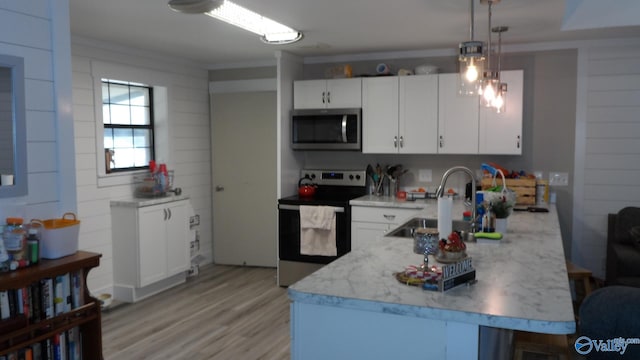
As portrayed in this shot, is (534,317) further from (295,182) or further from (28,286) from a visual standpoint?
(295,182)

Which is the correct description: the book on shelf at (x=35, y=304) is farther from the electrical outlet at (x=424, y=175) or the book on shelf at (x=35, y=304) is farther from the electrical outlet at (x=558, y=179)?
the electrical outlet at (x=558, y=179)

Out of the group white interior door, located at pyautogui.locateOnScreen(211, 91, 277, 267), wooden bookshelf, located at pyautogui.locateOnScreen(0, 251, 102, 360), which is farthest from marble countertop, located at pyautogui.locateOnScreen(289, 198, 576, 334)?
white interior door, located at pyautogui.locateOnScreen(211, 91, 277, 267)

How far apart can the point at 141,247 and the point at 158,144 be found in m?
1.28

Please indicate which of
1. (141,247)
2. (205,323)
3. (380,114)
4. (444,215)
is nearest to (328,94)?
(380,114)

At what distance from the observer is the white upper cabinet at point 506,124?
460 cm

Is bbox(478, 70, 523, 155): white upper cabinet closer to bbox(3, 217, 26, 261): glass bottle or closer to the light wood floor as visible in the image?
the light wood floor

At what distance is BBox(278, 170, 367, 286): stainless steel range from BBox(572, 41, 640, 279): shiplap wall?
2.07 meters

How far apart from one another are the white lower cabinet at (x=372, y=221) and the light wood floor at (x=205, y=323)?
0.93 m

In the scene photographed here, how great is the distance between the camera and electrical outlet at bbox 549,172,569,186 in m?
4.81

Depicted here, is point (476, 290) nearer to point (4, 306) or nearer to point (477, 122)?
point (4, 306)

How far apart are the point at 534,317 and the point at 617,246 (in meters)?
3.19

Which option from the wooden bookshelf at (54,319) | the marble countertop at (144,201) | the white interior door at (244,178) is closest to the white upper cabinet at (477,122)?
the white interior door at (244,178)

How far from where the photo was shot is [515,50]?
487 cm

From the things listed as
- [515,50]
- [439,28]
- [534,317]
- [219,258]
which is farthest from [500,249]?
[219,258]
